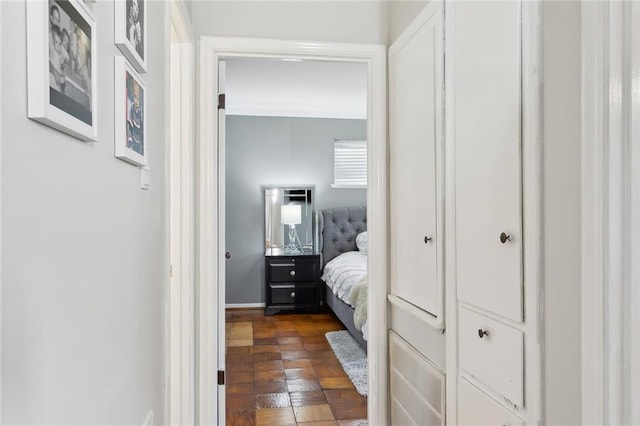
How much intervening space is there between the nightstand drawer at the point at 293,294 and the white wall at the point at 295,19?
12.3ft

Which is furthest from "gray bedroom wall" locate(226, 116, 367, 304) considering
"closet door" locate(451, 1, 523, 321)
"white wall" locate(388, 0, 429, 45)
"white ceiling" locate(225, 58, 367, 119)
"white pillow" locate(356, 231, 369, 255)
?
"closet door" locate(451, 1, 523, 321)

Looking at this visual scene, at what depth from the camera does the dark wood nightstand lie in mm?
5543

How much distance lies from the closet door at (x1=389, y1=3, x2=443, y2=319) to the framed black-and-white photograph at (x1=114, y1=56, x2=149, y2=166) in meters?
1.10

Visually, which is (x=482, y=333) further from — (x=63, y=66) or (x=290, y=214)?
(x=290, y=214)

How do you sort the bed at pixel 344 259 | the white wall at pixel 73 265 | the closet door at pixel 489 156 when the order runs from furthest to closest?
1. the bed at pixel 344 259
2. the closet door at pixel 489 156
3. the white wall at pixel 73 265

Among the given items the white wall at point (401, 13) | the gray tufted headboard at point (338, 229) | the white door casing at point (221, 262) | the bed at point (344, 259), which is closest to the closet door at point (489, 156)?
the white wall at point (401, 13)

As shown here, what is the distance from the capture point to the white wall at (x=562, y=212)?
103 cm

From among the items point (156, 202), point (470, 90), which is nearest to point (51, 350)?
point (156, 202)

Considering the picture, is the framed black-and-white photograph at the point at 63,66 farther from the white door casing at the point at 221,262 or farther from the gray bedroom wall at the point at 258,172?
the gray bedroom wall at the point at 258,172

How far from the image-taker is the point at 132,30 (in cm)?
100

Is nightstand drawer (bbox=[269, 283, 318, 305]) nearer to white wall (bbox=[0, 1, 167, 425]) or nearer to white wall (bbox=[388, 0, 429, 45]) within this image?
white wall (bbox=[388, 0, 429, 45])

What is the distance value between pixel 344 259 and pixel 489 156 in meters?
4.08

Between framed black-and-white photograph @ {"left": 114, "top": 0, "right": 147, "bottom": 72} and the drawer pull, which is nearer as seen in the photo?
framed black-and-white photograph @ {"left": 114, "top": 0, "right": 147, "bottom": 72}

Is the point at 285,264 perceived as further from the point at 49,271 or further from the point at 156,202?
the point at 49,271
